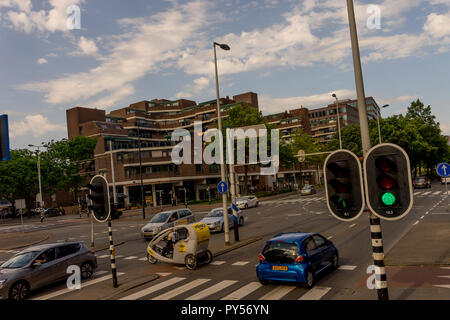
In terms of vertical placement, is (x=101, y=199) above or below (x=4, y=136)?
below

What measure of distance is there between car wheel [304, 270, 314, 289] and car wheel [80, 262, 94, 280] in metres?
8.64

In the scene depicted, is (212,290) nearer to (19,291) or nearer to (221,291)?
(221,291)

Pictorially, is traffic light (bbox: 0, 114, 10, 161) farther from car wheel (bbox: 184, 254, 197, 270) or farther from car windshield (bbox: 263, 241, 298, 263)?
car windshield (bbox: 263, 241, 298, 263)

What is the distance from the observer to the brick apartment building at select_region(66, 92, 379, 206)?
67250 millimetres

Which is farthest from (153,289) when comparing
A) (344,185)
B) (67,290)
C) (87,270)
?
(344,185)

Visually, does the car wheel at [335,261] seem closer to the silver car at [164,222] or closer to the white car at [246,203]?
the silver car at [164,222]

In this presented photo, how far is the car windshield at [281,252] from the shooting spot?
34.4 feet

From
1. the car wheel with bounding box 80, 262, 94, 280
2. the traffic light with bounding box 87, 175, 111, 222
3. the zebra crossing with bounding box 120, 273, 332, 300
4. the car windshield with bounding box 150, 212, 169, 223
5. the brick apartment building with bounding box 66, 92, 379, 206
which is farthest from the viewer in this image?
the brick apartment building with bounding box 66, 92, 379, 206

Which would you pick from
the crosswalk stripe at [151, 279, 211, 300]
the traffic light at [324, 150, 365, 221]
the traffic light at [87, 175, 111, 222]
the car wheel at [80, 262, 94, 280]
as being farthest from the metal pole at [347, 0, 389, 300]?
the car wheel at [80, 262, 94, 280]

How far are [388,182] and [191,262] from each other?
9858 mm

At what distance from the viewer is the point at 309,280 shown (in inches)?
406

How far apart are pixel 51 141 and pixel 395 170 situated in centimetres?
7526

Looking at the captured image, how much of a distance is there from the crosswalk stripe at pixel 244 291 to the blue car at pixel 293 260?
0.97ft

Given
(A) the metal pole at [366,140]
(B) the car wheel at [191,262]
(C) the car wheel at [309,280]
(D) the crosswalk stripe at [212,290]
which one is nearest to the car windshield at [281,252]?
(C) the car wheel at [309,280]
